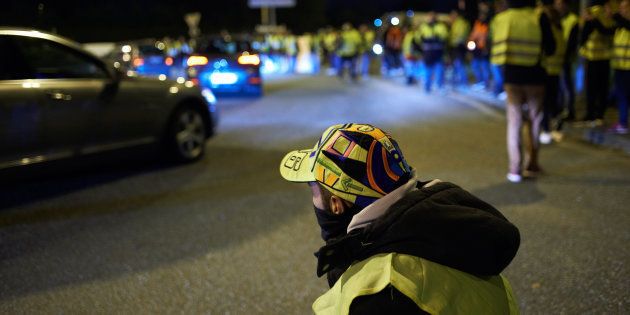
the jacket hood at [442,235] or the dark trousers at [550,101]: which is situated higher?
the jacket hood at [442,235]

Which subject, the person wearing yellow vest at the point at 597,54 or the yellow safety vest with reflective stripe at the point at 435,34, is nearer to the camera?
the person wearing yellow vest at the point at 597,54

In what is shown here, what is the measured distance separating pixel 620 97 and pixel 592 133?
65 centimetres

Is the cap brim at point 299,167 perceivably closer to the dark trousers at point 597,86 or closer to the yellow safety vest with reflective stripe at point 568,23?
the yellow safety vest with reflective stripe at point 568,23

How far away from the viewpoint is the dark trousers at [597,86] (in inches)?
371

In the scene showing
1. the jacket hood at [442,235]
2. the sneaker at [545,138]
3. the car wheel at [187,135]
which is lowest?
the sneaker at [545,138]

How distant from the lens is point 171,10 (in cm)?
5569

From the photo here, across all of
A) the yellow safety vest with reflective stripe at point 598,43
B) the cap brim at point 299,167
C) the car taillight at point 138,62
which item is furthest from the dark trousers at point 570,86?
the car taillight at point 138,62

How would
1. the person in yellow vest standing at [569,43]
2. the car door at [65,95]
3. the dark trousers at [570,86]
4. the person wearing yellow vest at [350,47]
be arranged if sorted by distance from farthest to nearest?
the person wearing yellow vest at [350,47] < the dark trousers at [570,86] < the person in yellow vest standing at [569,43] < the car door at [65,95]

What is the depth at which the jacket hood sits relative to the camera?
1.71 meters

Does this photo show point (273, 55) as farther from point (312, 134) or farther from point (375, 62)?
point (312, 134)

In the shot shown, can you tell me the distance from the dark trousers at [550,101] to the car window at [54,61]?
5.39 meters

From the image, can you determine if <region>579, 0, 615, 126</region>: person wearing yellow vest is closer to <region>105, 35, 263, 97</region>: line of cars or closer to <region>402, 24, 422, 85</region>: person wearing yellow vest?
<region>402, 24, 422, 85</region>: person wearing yellow vest

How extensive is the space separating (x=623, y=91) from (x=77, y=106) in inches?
268

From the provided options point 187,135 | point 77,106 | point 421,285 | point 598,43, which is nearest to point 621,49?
point 598,43
